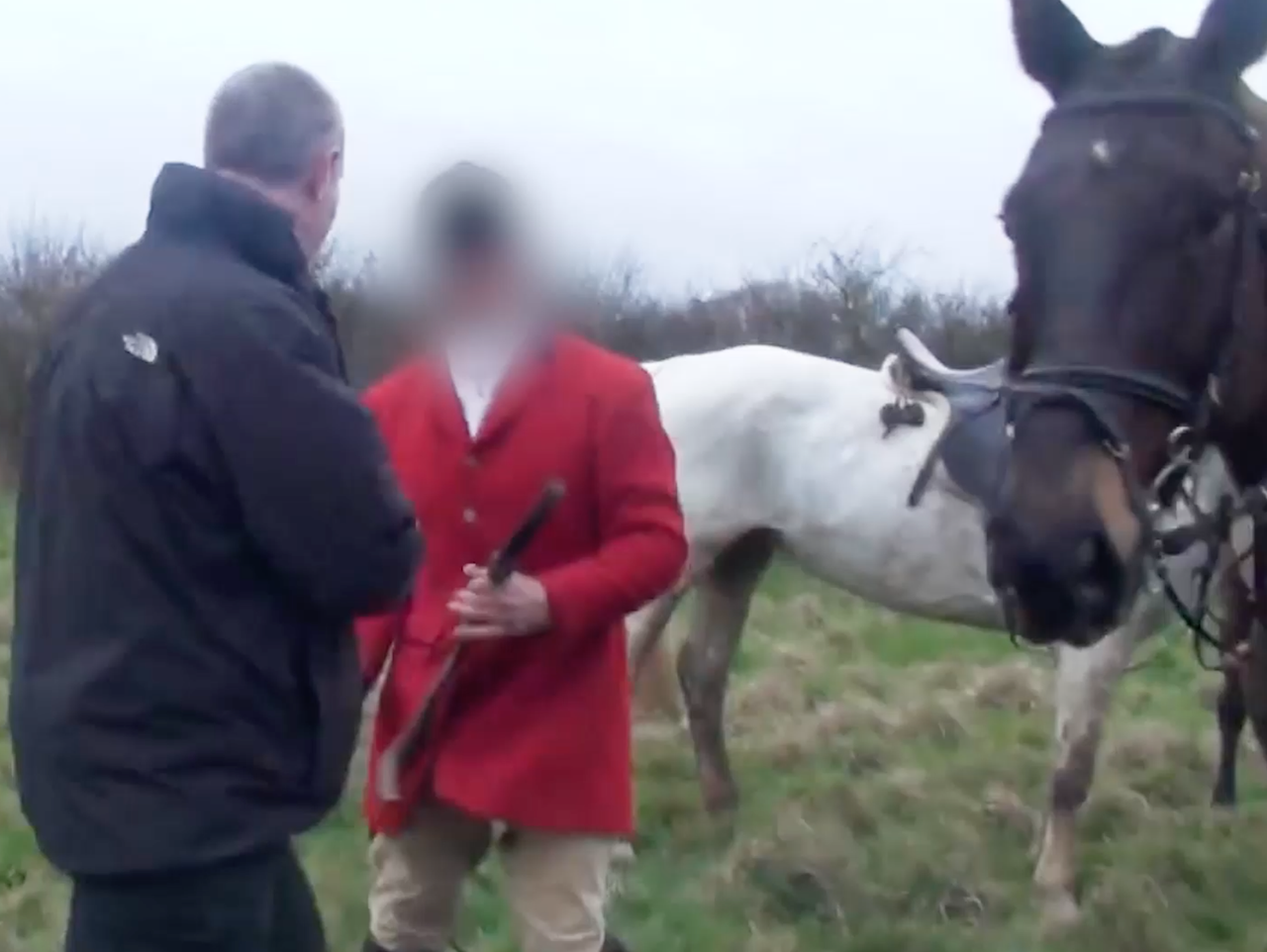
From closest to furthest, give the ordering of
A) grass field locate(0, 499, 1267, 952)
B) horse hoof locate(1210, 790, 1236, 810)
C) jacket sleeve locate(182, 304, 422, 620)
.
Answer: jacket sleeve locate(182, 304, 422, 620) → grass field locate(0, 499, 1267, 952) → horse hoof locate(1210, 790, 1236, 810)

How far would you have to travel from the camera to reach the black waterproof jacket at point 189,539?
7.64 ft

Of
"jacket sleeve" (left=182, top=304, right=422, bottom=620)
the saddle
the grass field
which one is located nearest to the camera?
"jacket sleeve" (left=182, top=304, right=422, bottom=620)

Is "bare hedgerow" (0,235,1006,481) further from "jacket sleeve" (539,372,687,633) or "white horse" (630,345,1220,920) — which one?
"jacket sleeve" (539,372,687,633)

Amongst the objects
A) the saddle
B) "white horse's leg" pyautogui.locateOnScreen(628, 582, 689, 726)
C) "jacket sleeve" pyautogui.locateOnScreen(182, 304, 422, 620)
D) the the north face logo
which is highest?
the the north face logo

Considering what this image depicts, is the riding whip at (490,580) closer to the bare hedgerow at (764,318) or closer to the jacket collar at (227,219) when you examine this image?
the jacket collar at (227,219)

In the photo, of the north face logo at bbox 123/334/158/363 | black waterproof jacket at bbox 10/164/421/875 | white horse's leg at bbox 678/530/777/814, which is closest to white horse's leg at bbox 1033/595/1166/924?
white horse's leg at bbox 678/530/777/814

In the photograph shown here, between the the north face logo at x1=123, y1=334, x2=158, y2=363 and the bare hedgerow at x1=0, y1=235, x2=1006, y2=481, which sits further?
the bare hedgerow at x1=0, y1=235, x2=1006, y2=481

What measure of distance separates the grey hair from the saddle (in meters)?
3.27

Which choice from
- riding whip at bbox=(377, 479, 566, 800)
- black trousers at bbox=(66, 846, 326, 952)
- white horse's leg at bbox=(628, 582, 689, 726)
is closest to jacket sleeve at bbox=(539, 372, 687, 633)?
riding whip at bbox=(377, 479, 566, 800)

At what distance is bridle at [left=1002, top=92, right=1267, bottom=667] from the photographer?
2604mm

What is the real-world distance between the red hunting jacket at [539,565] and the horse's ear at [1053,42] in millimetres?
892

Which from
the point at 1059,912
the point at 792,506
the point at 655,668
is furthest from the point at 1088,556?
the point at 655,668

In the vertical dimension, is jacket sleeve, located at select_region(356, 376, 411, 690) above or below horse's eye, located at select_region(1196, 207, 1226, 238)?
below

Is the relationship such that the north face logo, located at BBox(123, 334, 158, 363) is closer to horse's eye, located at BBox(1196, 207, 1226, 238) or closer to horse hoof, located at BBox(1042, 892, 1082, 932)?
horse's eye, located at BBox(1196, 207, 1226, 238)
